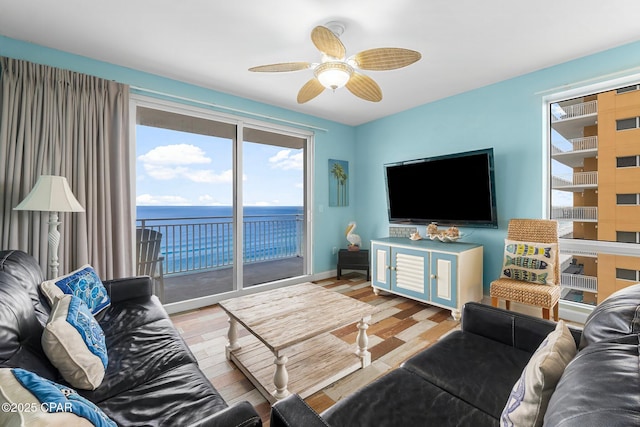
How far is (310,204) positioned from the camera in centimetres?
398

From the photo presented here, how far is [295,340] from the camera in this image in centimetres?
147

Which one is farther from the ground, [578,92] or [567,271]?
[578,92]

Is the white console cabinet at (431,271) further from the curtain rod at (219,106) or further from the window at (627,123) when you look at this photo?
the curtain rod at (219,106)

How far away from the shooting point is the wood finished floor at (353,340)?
164 cm

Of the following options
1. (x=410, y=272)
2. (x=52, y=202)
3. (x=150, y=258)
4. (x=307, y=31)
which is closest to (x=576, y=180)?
(x=410, y=272)

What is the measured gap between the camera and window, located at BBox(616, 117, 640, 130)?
89.8 inches

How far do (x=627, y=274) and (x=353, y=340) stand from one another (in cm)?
248

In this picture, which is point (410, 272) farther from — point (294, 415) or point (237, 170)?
point (294, 415)

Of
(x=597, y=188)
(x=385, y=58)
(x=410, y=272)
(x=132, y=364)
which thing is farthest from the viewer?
(x=410, y=272)

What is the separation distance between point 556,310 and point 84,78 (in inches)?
179

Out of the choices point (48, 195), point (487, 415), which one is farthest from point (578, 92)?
point (48, 195)

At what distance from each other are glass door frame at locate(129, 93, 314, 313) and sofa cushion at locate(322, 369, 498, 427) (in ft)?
8.13

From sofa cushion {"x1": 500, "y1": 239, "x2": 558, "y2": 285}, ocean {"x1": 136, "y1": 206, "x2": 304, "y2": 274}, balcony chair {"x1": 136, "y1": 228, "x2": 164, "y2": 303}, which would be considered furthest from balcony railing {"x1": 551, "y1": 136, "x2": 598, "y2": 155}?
balcony chair {"x1": 136, "y1": 228, "x2": 164, "y2": 303}

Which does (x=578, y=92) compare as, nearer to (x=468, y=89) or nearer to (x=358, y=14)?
(x=468, y=89)
